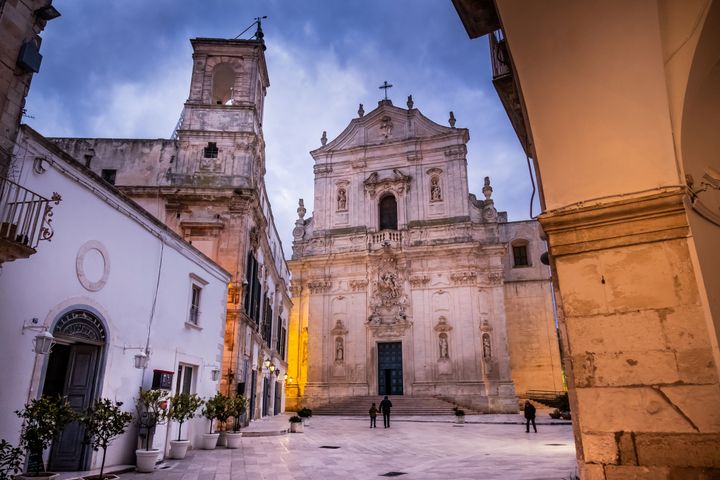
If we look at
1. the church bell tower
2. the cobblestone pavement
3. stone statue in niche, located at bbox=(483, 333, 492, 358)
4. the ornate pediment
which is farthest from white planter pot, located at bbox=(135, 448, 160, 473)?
the ornate pediment

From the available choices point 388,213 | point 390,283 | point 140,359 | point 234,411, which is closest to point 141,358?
point 140,359

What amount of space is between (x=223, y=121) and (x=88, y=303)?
47.5ft

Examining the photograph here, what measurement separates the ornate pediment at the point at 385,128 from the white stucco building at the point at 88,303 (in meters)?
25.4

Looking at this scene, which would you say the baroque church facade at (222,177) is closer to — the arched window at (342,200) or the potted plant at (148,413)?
the potted plant at (148,413)

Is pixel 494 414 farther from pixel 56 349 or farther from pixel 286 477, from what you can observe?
pixel 56 349

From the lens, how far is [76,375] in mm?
8320

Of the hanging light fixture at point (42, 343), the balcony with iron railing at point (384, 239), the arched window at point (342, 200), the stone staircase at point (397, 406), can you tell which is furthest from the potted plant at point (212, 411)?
the arched window at point (342, 200)

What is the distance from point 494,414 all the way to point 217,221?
59.3ft

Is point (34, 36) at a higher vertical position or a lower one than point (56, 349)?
higher

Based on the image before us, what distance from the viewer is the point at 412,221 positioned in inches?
1270

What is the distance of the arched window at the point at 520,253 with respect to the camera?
33719mm

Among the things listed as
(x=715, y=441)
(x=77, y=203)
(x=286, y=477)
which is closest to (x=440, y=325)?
(x=286, y=477)

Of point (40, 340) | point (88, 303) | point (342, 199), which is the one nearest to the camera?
point (40, 340)

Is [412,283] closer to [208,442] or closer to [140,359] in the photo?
[208,442]
